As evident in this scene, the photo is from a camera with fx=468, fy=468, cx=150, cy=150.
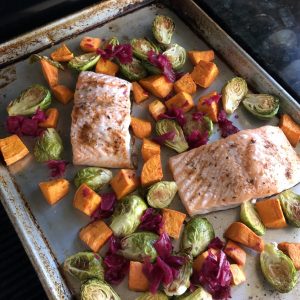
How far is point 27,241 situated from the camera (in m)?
2.78

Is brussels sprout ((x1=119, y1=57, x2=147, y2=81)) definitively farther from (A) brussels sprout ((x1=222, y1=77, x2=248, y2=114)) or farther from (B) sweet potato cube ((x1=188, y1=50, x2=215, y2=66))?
(A) brussels sprout ((x1=222, y1=77, x2=248, y2=114))

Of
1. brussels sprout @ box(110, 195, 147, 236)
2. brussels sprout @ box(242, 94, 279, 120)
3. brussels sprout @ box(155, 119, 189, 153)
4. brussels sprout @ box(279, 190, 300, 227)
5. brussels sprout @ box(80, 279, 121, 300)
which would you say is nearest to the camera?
brussels sprout @ box(80, 279, 121, 300)

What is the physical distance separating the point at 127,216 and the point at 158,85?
1059 millimetres

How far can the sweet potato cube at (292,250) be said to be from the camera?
2.86m

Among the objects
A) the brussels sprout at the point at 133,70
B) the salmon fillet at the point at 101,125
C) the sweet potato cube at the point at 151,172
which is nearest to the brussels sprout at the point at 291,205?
the sweet potato cube at the point at 151,172

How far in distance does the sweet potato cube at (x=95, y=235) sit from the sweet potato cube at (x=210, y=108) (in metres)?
1.12

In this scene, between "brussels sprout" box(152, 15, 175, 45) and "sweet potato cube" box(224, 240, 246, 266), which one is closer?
"sweet potato cube" box(224, 240, 246, 266)

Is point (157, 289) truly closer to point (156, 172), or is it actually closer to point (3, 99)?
point (156, 172)

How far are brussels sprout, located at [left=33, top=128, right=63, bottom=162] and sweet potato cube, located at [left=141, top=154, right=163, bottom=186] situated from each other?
0.59 m

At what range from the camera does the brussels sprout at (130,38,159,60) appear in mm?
3568

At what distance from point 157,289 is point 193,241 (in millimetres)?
358

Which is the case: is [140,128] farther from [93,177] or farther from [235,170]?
[235,170]

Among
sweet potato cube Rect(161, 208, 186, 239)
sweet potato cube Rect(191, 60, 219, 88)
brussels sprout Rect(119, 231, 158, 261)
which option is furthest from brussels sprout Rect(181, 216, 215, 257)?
sweet potato cube Rect(191, 60, 219, 88)

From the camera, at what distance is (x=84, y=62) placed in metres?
3.49
